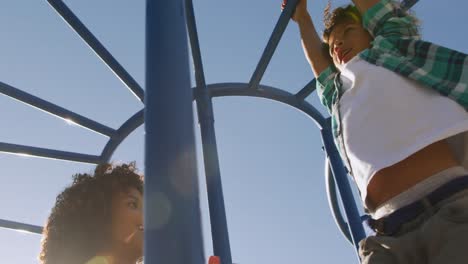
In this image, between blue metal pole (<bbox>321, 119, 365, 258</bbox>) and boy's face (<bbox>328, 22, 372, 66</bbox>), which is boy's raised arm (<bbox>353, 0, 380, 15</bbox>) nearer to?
boy's face (<bbox>328, 22, 372, 66</bbox>)

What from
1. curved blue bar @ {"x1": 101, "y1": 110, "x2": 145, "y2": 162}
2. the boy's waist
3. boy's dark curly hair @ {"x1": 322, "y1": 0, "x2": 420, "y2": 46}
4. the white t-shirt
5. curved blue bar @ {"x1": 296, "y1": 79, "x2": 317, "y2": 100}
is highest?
curved blue bar @ {"x1": 296, "y1": 79, "x2": 317, "y2": 100}

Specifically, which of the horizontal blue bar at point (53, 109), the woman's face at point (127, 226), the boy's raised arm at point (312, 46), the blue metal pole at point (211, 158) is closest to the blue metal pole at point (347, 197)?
the blue metal pole at point (211, 158)

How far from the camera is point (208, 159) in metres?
3.55

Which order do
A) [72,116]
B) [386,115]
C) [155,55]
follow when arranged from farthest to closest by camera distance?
[72,116] < [386,115] < [155,55]

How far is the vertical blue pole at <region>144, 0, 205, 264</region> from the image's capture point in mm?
1036

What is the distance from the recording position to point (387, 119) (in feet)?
4.71

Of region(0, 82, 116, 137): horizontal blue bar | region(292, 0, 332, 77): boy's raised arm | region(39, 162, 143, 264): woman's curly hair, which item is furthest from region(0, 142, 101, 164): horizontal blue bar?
region(292, 0, 332, 77): boy's raised arm

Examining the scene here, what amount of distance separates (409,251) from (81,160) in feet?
9.51

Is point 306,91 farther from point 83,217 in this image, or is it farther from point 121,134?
point 83,217

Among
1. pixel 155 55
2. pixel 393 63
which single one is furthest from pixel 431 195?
pixel 155 55

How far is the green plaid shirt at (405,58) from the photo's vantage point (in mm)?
1409

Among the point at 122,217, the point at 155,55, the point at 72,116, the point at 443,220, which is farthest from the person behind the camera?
the point at 72,116

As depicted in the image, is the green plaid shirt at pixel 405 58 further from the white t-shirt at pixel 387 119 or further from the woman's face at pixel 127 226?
the woman's face at pixel 127 226

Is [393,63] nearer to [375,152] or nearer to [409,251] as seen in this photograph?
[375,152]
